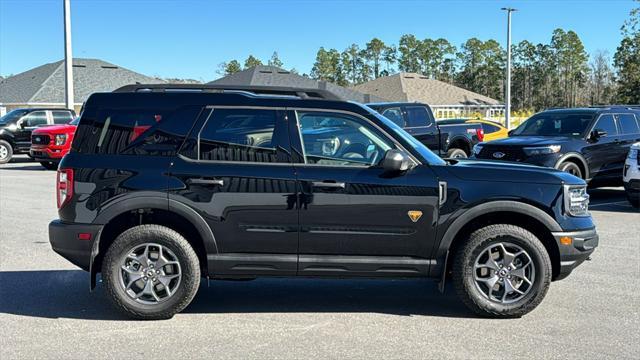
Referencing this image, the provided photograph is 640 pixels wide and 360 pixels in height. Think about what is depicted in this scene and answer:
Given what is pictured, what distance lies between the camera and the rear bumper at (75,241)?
5578 millimetres

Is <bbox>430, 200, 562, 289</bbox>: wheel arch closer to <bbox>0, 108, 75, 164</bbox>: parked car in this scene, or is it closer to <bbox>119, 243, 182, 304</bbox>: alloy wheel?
<bbox>119, 243, 182, 304</bbox>: alloy wheel

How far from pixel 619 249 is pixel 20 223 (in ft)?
29.0

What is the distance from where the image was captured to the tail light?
5.60m

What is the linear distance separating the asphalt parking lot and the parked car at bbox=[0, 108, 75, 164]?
56.5 feet

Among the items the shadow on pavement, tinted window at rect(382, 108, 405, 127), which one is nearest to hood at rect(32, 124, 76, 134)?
tinted window at rect(382, 108, 405, 127)

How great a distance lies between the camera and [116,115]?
5734mm

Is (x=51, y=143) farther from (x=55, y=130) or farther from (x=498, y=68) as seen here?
(x=498, y=68)

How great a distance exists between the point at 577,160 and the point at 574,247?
24.9 ft

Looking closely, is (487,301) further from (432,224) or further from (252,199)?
(252,199)

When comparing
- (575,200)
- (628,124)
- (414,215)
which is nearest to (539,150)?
(628,124)

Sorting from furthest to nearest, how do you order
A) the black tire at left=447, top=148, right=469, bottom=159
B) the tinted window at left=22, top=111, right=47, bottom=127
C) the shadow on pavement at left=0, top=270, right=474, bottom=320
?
1. the tinted window at left=22, top=111, right=47, bottom=127
2. the black tire at left=447, top=148, right=469, bottom=159
3. the shadow on pavement at left=0, top=270, right=474, bottom=320

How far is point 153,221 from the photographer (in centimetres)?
579

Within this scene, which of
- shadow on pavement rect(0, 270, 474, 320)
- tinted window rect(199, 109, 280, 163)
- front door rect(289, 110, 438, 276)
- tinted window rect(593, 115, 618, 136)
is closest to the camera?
front door rect(289, 110, 438, 276)

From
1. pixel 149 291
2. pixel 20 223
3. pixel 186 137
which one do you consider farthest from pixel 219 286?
pixel 20 223
